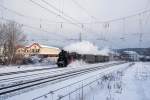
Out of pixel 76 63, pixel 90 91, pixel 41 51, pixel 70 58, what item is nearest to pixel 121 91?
pixel 90 91

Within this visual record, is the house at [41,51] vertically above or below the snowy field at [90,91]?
above

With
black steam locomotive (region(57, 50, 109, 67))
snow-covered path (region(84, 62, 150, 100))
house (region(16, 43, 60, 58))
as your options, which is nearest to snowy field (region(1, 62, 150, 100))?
snow-covered path (region(84, 62, 150, 100))

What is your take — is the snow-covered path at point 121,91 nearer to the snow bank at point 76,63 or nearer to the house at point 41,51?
the snow bank at point 76,63

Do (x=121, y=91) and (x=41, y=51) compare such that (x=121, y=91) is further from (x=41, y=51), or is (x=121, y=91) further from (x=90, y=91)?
(x=41, y=51)

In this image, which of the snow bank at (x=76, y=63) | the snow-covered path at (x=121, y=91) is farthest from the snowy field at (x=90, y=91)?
the snow bank at (x=76, y=63)

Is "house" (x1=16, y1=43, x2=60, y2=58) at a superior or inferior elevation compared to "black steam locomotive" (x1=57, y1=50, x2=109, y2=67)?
superior

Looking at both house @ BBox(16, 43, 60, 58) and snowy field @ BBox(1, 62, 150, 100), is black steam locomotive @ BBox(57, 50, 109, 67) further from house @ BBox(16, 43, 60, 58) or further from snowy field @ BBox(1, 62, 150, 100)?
snowy field @ BBox(1, 62, 150, 100)

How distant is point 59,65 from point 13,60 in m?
11.4

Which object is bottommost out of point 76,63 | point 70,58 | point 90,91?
point 90,91

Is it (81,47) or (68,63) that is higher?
(81,47)

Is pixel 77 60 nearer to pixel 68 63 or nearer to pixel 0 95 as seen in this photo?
pixel 68 63

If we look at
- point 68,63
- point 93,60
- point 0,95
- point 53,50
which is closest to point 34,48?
point 53,50

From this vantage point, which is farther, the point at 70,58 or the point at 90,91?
the point at 70,58

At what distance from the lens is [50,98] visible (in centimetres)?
991
